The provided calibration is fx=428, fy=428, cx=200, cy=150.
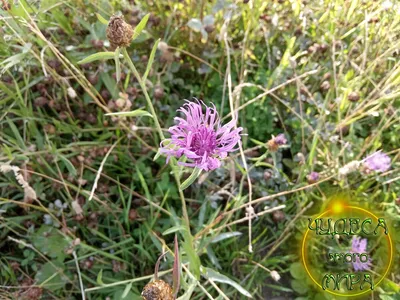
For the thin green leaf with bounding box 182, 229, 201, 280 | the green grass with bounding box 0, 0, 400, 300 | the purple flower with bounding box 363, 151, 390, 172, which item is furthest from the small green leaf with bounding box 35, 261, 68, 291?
the purple flower with bounding box 363, 151, 390, 172

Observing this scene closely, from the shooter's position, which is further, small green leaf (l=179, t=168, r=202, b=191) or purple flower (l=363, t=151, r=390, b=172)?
purple flower (l=363, t=151, r=390, b=172)

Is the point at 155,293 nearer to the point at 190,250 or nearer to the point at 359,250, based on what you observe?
the point at 190,250

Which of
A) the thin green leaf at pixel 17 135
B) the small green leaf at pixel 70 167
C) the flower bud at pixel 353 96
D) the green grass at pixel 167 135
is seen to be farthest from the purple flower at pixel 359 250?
the thin green leaf at pixel 17 135

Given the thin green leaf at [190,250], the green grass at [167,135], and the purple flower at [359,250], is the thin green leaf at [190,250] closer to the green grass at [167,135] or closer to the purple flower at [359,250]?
the green grass at [167,135]

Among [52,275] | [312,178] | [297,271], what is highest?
[312,178]

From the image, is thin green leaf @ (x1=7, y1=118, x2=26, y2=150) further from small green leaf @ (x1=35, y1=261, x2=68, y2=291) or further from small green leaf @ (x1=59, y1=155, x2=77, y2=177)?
small green leaf @ (x1=35, y1=261, x2=68, y2=291)

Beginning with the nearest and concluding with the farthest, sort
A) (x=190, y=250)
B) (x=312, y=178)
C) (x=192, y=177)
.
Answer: (x=192, y=177), (x=190, y=250), (x=312, y=178)

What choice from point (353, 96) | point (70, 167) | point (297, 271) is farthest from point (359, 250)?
point (70, 167)
